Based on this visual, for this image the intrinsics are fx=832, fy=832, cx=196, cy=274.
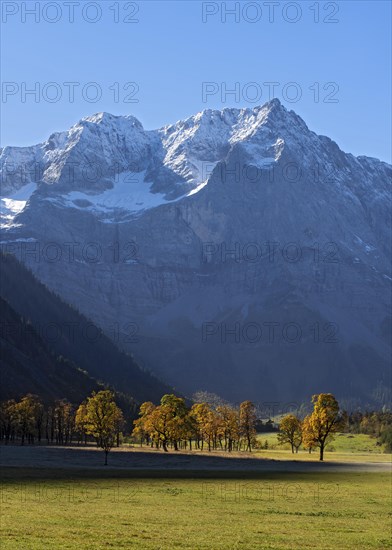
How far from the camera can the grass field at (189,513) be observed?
48.3 m

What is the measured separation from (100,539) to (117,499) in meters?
25.5

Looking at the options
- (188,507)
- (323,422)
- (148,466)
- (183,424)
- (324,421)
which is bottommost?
(148,466)

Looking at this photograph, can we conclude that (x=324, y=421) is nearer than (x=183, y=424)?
Yes

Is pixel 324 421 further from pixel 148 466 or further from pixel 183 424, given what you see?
pixel 148 466

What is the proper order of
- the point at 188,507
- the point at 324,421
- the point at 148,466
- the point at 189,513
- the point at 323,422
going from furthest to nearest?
the point at 323,422, the point at 324,421, the point at 148,466, the point at 188,507, the point at 189,513

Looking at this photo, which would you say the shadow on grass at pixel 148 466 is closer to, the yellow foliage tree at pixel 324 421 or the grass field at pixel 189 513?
the grass field at pixel 189 513

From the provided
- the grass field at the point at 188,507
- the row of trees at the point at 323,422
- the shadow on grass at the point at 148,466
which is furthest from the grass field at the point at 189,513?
the row of trees at the point at 323,422

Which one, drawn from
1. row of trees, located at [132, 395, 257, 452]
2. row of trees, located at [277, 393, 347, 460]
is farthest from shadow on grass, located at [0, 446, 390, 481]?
row of trees, located at [132, 395, 257, 452]

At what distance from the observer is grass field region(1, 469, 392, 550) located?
1902 inches

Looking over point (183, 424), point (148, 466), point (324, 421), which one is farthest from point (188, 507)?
point (183, 424)

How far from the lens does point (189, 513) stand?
6284 centimetres

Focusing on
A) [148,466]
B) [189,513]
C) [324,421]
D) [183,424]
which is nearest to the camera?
[189,513]

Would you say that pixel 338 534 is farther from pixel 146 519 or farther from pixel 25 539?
pixel 25 539

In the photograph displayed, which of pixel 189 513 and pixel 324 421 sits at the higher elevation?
pixel 324 421
